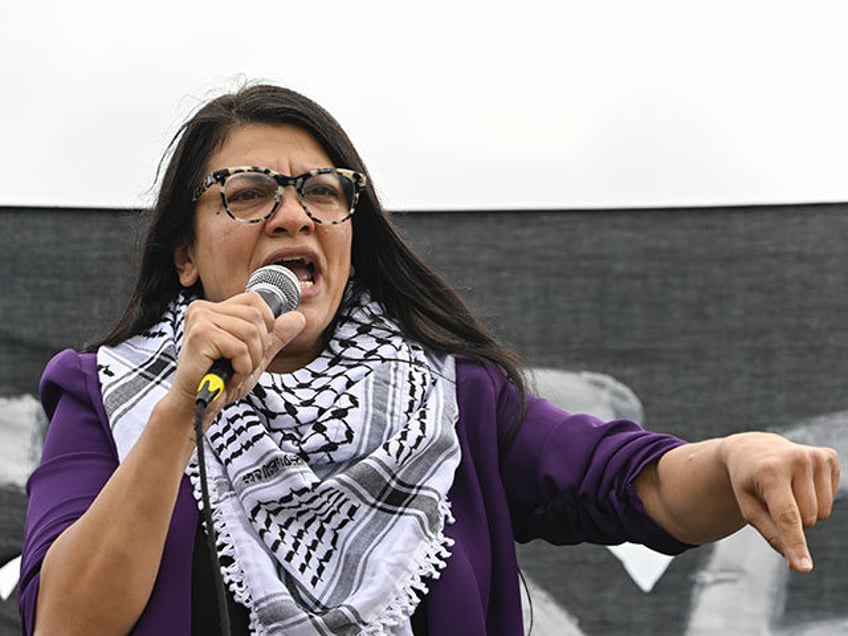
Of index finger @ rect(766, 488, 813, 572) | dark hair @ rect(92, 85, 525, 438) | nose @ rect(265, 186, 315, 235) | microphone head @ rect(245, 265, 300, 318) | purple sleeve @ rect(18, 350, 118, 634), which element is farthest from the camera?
dark hair @ rect(92, 85, 525, 438)

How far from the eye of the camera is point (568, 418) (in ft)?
5.47

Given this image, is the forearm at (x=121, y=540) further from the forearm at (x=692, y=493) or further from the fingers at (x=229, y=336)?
the forearm at (x=692, y=493)

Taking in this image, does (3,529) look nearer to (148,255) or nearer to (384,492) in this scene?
(148,255)

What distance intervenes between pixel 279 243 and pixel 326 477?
0.30 metres

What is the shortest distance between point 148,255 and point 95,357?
0.19m

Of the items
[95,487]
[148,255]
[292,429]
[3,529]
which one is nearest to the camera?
[95,487]

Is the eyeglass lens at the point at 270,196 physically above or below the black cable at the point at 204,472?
above

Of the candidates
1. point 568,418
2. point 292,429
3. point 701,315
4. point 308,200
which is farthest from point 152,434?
point 701,315

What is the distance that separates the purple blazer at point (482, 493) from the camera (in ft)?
4.89

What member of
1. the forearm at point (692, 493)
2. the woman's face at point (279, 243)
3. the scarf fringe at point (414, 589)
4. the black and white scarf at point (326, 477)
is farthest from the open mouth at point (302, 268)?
the forearm at point (692, 493)

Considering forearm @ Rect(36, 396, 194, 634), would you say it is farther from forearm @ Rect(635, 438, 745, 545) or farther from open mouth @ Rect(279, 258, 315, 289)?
forearm @ Rect(635, 438, 745, 545)

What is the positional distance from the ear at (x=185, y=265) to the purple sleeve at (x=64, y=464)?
7.4 inches

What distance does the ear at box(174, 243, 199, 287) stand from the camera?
1.82 meters

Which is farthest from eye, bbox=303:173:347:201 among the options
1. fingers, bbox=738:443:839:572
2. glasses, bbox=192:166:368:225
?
fingers, bbox=738:443:839:572
